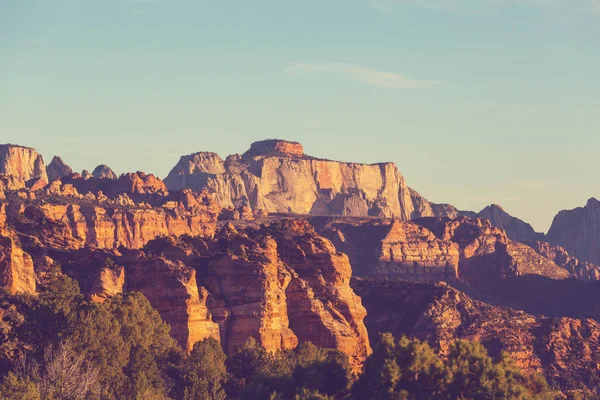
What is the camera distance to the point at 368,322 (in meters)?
170

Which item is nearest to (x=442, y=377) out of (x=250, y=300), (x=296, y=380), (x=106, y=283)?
(x=296, y=380)

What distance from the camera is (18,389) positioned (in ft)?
310

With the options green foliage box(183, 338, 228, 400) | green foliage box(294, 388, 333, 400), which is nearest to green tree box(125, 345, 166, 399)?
green foliage box(183, 338, 228, 400)

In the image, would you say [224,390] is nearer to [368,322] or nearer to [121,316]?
[121,316]

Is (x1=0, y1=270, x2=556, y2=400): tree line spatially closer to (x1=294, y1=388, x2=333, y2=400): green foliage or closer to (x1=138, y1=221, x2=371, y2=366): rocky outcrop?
(x1=294, y1=388, x2=333, y2=400): green foliage

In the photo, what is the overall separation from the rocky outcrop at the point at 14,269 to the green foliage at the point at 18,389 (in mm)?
25775

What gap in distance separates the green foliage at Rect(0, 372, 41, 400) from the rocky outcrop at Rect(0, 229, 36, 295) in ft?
84.6

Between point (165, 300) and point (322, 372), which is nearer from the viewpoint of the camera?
point (322, 372)

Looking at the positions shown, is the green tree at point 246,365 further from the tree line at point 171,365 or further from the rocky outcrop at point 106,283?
the rocky outcrop at point 106,283

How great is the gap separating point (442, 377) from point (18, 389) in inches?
1015

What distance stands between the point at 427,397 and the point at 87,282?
45.2 metres

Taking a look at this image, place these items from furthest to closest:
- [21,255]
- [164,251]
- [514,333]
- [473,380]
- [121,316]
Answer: [514,333], [164,251], [21,255], [121,316], [473,380]

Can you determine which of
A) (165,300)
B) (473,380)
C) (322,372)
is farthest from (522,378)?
(165,300)

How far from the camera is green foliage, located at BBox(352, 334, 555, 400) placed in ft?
300
